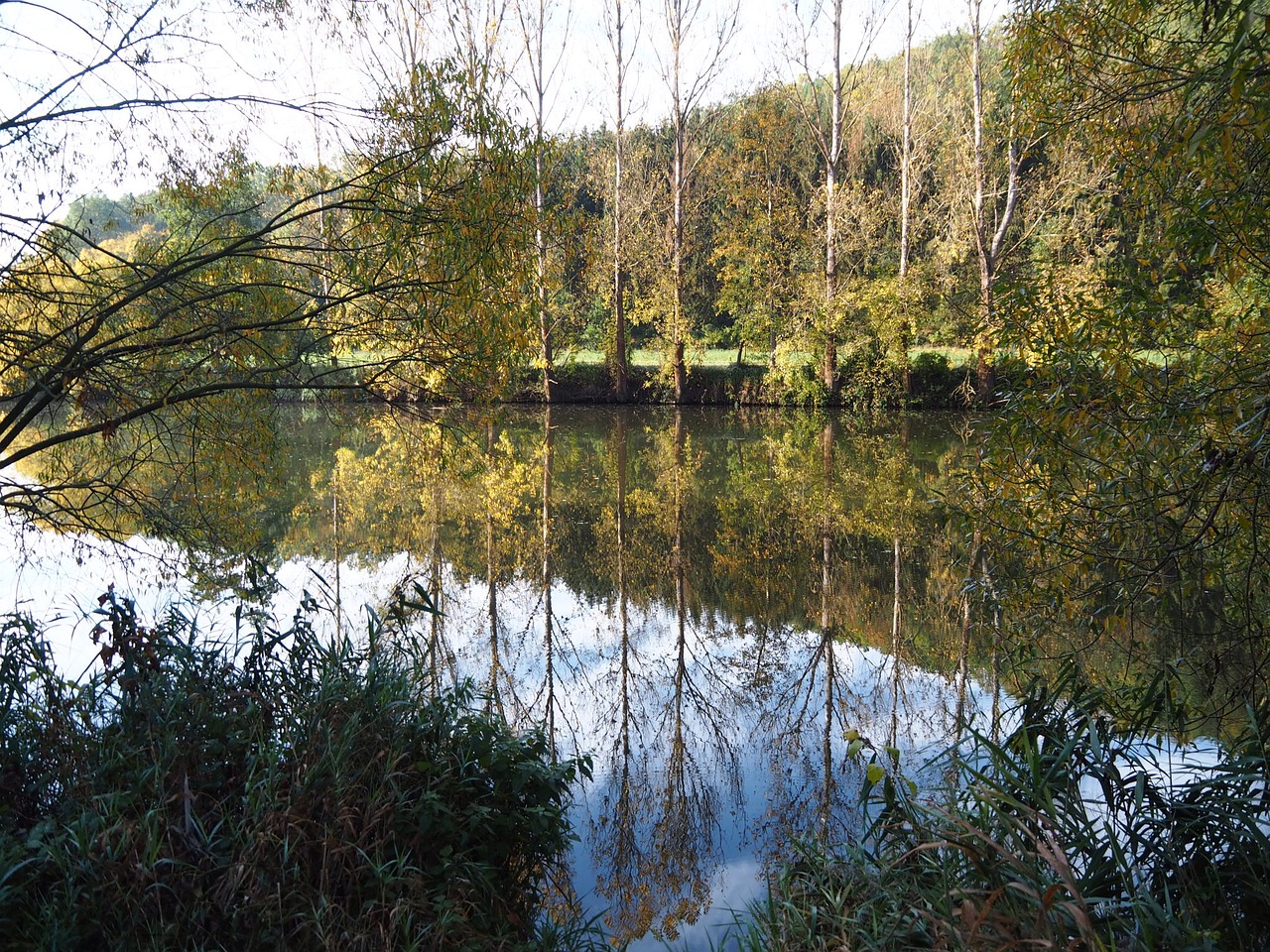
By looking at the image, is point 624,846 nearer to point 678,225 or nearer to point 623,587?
point 623,587

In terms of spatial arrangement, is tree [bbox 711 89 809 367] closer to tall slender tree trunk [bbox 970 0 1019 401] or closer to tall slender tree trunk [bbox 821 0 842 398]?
tall slender tree trunk [bbox 821 0 842 398]

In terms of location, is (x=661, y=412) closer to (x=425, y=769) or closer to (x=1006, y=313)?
(x=1006, y=313)

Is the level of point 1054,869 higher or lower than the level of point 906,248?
lower

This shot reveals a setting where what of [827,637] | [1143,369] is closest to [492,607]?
[827,637]

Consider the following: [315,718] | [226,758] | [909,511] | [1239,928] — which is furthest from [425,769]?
[909,511]

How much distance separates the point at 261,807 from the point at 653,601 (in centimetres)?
520

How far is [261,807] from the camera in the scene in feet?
10.1

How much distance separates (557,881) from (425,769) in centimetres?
89

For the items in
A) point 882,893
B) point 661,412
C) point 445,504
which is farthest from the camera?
point 661,412

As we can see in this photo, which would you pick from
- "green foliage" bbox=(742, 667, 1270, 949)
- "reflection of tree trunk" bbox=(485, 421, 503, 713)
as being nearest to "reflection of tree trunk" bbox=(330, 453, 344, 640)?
"reflection of tree trunk" bbox=(485, 421, 503, 713)

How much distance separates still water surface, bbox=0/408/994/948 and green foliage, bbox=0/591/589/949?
0.49 metres

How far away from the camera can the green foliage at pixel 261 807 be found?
275 centimetres

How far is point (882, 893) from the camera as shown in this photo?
9.60ft

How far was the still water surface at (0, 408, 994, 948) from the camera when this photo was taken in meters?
4.45
